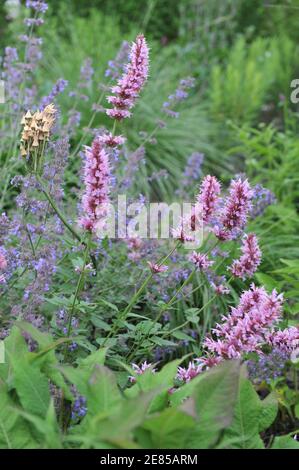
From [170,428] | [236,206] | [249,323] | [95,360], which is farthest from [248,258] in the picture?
[170,428]

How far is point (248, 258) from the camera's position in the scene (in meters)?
1.99

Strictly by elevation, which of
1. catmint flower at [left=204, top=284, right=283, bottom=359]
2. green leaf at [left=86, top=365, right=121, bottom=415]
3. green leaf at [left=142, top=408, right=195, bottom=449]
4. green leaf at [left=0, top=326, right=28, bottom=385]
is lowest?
green leaf at [left=142, top=408, right=195, bottom=449]

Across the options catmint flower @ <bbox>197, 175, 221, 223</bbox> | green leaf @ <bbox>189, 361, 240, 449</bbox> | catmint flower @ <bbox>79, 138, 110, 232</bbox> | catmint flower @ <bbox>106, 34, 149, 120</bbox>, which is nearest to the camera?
green leaf @ <bbox>189, 361, 240, 449</bbox>

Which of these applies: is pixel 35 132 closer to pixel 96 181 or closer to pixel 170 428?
pixel 96 181

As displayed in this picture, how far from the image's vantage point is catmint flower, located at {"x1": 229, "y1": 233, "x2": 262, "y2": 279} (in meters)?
1.97

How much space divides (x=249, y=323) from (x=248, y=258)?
287 millimetres

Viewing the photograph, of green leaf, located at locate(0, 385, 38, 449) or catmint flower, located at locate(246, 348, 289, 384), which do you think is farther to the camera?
catmint flower, located at locate(246, 348, 289, 384)

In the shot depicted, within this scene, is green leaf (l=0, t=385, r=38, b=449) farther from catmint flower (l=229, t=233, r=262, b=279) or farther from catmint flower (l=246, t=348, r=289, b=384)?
catmint flower (l=246, t=348, r=289, b=384)

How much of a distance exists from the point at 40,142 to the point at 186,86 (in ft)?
4.55

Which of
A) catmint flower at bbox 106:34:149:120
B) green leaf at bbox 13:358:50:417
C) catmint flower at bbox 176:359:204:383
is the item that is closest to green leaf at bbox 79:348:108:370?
green leaf at bbox 13:358:50:417

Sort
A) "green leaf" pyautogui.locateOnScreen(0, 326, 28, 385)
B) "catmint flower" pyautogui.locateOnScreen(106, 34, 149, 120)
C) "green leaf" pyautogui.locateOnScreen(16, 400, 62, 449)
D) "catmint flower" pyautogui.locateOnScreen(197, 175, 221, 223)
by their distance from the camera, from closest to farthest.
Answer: "green leaf" pyautogui.locateOnScreen(16, 400, 62, 449)
"green leaf" pyautogui.locateOnScreen(0, 326, 28, 385)
"catmint flower" pyautogui.locateOnScreen(197, 175, 221, 223)
"catmint flower" pyautogui.locateOnScreen(106, 34, 149, 120)

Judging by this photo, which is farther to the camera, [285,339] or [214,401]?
[285,339]

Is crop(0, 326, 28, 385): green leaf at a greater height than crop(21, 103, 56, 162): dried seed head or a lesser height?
lesser

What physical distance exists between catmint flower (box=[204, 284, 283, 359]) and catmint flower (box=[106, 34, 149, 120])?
70 centimetres
